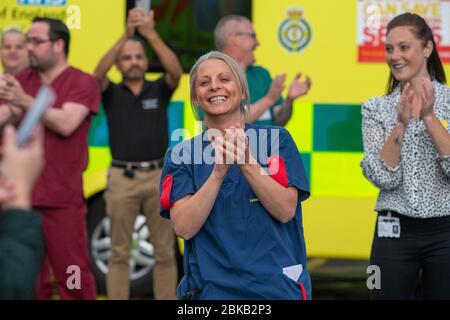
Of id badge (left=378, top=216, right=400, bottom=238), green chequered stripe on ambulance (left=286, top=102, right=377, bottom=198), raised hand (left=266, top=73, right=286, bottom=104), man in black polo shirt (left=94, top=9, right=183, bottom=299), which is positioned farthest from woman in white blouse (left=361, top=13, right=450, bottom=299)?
man in black polo shirt (left=94, top=9, right=183, bottom=299)

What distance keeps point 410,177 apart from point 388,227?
0.76ft

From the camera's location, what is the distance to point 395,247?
14.3 ft

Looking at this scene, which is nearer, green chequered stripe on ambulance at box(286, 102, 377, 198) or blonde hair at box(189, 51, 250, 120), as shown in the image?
blonde hair at box(189, 51, 250, 120)

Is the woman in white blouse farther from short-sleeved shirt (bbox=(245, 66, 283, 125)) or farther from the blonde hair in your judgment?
short-sleeved shirt (bbox=(245, 66, 283, 125))

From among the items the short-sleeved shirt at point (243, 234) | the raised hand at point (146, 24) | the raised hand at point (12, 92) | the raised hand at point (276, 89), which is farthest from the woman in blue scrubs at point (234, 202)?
the raised hand at point (146, 24)

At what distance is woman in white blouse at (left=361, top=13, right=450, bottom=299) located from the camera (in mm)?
4254

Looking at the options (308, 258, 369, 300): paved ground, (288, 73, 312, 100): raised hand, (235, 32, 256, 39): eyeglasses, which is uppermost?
(235, 32, 256, 39): eyeglasses

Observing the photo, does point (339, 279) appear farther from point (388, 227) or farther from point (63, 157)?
point (388, 227)

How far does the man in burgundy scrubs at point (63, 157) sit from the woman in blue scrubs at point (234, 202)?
1.90 m

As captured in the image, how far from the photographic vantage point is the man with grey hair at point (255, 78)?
18.9ft

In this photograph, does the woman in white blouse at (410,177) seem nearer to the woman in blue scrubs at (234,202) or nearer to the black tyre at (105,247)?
the woman in blue scrubs at (234,202)

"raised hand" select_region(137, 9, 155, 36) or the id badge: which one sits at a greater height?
"raised hand" select_region(137, 9, 155, 36)

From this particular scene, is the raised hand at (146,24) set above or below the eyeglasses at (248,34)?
above
